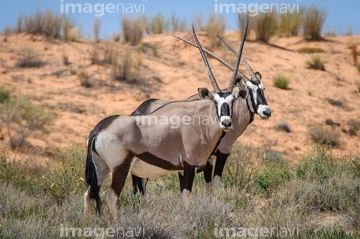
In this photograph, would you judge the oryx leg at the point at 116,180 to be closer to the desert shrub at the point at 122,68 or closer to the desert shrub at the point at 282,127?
the desert shrub at the point at 282,127

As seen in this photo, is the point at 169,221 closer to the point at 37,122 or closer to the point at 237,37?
the point at 37,122

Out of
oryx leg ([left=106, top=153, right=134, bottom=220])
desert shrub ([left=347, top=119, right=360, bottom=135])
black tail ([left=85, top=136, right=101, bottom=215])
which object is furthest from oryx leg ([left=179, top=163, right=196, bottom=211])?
desert shrub ([left=347, top=119, right=360, bottom=135])

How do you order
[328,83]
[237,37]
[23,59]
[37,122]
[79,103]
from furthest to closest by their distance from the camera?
1. [237,37]
2. [328,83]
3. [23,59]
4. [79,103]
5. [37,122]

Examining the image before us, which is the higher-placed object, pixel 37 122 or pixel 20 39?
pixel 20 39

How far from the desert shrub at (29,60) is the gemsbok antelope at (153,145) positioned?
1335cm

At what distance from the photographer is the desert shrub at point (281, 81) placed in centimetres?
1979

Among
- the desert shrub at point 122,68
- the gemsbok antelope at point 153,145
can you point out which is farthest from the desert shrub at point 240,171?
the desert shrub at point 122,68

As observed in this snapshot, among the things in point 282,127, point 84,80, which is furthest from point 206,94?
point 84,80

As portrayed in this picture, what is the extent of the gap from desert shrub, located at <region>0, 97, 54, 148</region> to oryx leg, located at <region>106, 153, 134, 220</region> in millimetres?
8319

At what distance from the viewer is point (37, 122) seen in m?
14.9

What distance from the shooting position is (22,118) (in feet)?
49.8

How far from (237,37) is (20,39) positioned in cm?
938

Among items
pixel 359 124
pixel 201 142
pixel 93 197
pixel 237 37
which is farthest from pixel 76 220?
pixel 237 37

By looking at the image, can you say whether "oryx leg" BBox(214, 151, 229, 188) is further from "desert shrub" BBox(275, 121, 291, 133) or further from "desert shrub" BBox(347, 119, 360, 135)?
"desert shrub" BBox(347, 119, 360, 135)
